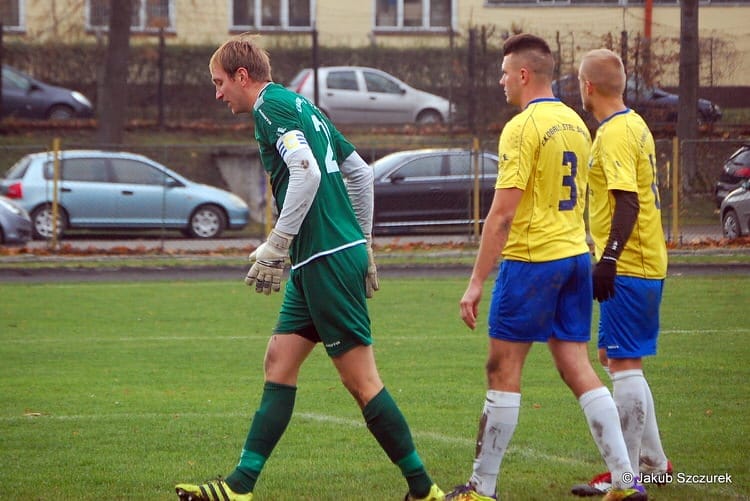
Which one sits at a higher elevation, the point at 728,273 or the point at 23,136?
the point at 23,136

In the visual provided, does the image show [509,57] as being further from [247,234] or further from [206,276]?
[247,234]

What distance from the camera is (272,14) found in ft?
133

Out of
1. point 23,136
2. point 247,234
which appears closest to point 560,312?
point 247,234

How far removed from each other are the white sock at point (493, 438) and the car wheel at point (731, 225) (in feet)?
53.1

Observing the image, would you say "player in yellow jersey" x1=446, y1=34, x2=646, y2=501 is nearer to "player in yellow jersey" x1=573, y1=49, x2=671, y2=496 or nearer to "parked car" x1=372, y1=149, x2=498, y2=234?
"player in yellow jersey" x1=573, y1=49, x2=671, y2=496

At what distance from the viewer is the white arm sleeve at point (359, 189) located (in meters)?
5.74

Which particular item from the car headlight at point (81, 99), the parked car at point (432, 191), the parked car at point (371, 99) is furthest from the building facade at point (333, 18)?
the parked car at point (432, 191)

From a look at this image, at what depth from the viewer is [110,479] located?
20.2 ft

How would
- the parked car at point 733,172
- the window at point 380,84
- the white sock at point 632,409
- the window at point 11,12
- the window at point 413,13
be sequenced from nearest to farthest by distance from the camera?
the white sock at point 632,409 < the parked car at point 733,172 < the window at point 380,84 < the window at point 11,12 < the window at point 413,13

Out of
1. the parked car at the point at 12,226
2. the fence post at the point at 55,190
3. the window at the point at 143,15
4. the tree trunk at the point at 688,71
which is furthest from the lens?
the window at the point at 143,15

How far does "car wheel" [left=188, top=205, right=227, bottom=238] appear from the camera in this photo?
23281mm

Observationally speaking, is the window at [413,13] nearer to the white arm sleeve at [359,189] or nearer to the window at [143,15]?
the window at [143,15]

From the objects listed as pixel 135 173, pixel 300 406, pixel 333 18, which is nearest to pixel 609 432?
pixel 300 406

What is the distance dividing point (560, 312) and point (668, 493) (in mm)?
1111
